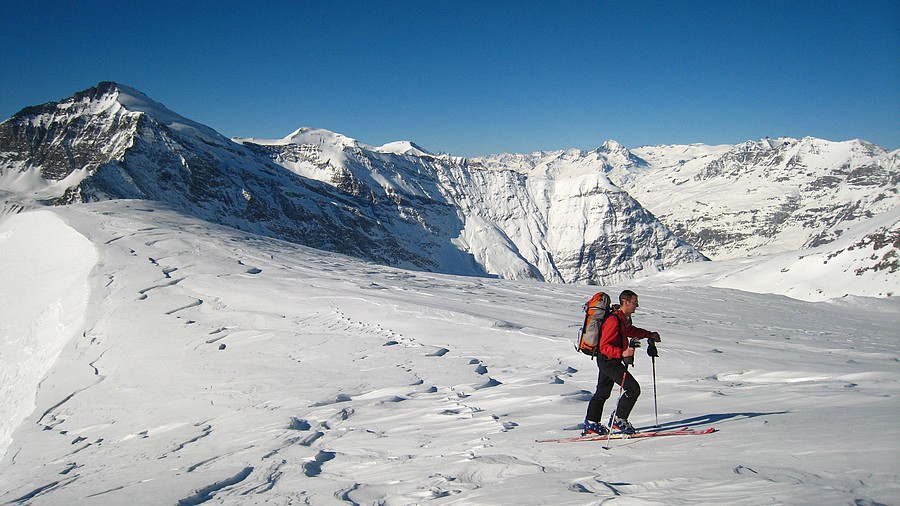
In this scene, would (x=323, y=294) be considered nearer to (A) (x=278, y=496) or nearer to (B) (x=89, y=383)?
(B) (x=89, y=383)

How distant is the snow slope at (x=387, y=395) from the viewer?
5.83m

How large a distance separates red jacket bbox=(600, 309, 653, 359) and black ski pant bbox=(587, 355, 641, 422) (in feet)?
0.44

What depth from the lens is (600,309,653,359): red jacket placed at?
7375 mm

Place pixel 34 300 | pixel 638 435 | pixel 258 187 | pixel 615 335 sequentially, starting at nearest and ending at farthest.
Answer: pixel 638 435, pixel 615 335, pixel 34 300, pixel 258 187

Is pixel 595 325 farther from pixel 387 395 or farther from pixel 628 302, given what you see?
pixel 387 395

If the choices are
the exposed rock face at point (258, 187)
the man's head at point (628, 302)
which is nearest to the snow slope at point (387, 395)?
the man's head at point (628, 302)

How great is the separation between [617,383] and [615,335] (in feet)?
2.17

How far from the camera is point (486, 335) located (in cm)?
1727

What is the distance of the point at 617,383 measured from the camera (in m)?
7.40

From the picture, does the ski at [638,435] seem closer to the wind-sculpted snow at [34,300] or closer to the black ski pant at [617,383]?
the black ski pant at [617,383]

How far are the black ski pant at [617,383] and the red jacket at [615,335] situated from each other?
0.13 m

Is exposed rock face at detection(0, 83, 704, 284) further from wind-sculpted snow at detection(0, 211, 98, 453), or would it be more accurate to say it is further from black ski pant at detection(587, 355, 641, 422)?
black ski pant at detection(587, 355, 641, 422)

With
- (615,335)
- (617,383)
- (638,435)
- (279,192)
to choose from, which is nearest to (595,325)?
(615,335)

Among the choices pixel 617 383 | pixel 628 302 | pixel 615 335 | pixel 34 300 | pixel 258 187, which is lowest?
pixel 34 300
